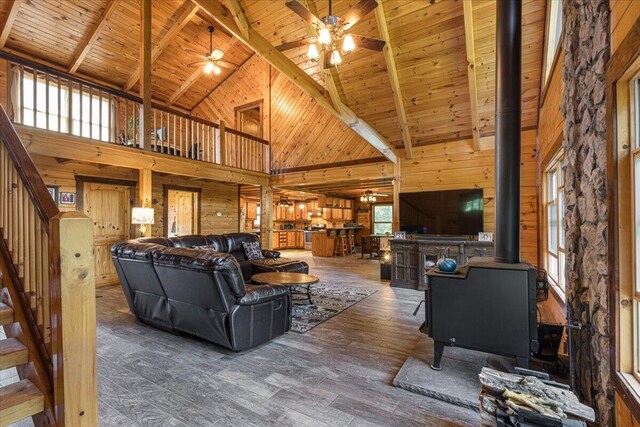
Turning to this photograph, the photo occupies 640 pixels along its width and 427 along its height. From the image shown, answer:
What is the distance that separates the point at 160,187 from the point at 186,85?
3.18 meters

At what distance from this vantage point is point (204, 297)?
294 cm

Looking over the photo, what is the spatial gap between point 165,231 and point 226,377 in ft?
18.4

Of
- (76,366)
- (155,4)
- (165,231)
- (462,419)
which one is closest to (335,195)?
(165,231)

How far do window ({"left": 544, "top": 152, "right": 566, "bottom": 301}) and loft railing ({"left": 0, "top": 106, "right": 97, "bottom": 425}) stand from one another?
4.13 meters

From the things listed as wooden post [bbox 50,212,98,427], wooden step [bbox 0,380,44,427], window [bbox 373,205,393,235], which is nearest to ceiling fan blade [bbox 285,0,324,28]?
wooden post [bbox 50,212,98,427]

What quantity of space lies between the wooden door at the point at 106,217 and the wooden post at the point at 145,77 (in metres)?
1.64

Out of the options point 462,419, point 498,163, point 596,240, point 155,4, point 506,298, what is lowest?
point 462,419

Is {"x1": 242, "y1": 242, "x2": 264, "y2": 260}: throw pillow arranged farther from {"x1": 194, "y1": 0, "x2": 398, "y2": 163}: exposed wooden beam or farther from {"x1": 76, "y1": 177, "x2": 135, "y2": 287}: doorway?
{"x1": 194, "y1": 0, "x2": 398, "y2": 163}: exposed wooden beam

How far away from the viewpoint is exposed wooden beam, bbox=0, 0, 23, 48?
5103 millimetres

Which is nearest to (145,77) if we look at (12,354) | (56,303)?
(12,354)

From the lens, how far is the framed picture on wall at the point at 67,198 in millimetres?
5547

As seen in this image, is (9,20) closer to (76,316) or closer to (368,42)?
(368,42)

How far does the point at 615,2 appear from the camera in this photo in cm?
153

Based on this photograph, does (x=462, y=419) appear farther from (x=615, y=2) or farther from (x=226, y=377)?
(x=615, y=2)
